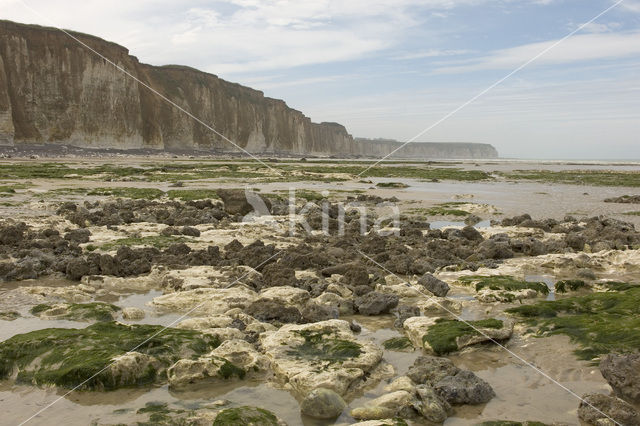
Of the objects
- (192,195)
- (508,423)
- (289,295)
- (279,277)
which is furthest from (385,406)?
(192,195)

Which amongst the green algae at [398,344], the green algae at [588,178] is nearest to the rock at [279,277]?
the green algae at [398,344]

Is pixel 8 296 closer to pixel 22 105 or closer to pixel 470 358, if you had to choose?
pixel 470 358

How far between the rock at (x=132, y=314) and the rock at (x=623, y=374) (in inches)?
275

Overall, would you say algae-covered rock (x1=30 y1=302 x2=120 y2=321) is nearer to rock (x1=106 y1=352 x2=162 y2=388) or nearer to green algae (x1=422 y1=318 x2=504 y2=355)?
rock (x1=106 y1=352 x2=162 y2=388)

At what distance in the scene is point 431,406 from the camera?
18.0 ft

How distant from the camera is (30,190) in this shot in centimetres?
2866

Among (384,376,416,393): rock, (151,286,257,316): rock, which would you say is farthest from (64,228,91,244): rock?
(384,376,416,393): rock

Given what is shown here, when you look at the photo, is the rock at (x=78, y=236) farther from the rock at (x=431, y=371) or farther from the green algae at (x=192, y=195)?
the green algae at (x=192, y=195)

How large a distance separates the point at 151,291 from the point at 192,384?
489 cm

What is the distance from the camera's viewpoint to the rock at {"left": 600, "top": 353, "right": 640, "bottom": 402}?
574 centimetres

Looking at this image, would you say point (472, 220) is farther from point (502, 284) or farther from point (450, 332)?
A: point (450, 332)

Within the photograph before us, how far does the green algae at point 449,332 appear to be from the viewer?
7.36m

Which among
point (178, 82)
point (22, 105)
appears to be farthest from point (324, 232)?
point (178, 82)

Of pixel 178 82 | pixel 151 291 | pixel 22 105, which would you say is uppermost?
pixel 178 82
